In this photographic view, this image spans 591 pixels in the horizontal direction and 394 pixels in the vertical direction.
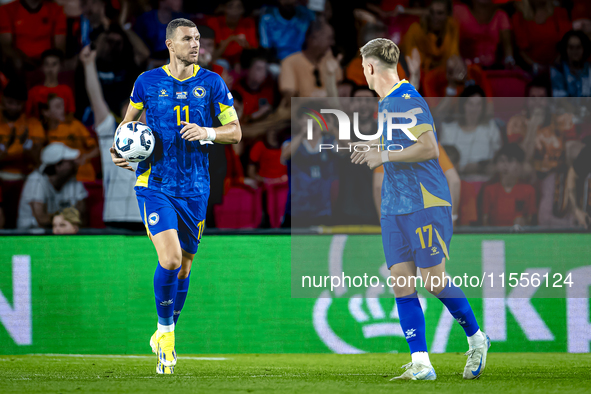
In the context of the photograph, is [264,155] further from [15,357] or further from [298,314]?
[15,357]

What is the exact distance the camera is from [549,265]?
6.61 meters

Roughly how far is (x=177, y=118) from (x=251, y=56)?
3608mm

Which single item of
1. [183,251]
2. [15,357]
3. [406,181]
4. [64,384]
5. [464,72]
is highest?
[464,72]

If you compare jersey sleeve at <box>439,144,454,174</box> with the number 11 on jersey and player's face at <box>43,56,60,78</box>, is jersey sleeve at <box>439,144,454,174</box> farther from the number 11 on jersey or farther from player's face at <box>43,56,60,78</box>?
player's face at <box>43,56,60,78</box>

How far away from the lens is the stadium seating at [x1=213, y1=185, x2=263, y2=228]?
7.45m

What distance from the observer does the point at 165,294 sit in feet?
15.5

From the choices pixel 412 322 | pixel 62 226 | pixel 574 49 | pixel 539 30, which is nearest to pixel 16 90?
pixel 62 226

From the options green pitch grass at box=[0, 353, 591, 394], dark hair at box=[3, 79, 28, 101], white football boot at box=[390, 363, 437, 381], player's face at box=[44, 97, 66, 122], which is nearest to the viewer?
green pitch grass at box=[0, 353, 591, 394]

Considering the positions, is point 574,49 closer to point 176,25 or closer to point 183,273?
point 176,25

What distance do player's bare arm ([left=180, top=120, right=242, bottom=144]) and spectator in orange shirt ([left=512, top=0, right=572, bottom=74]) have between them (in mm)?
4831

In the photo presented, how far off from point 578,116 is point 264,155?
11.8 feet

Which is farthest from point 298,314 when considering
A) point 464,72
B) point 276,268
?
point 464,72

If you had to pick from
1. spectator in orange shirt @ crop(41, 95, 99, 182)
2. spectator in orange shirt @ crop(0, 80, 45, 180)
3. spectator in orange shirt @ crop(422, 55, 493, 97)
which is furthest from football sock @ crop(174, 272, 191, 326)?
spectator in orange shirt @ crop(422, 55, 493, 97)

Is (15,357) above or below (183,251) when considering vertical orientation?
below
